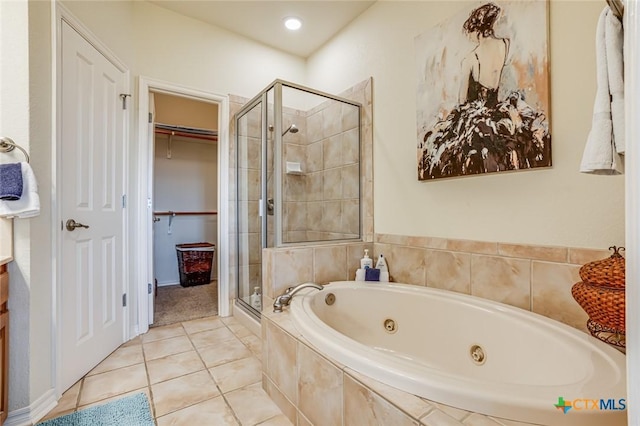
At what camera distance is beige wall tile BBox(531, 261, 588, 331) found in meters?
1.25

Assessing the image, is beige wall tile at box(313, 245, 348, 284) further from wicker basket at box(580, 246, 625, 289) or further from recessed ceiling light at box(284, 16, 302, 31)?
recessed ceiling light at box(284, 16, 302, 31)

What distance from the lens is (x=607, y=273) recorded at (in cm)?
98

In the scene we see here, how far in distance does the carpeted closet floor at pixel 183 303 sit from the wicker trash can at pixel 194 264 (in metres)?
0.09

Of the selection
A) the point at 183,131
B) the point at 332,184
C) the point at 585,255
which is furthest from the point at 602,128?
the point at 183,131

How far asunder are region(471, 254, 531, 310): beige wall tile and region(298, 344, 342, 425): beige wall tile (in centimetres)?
99

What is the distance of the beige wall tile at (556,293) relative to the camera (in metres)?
1.25

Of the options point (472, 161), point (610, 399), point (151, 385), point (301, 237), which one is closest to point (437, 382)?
point (610, 399)

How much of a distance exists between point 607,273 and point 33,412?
2413 mm

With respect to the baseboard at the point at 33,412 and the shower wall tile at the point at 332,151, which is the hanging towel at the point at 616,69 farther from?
the baseboard at the point at 33,412

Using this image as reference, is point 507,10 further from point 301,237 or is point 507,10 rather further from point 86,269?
point 86,269

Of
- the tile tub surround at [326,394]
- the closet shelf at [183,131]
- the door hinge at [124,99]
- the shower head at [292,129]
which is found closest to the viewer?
the tile tub surround at [326,394]

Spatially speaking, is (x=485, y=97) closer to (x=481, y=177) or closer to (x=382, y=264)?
(x=481, y=177)

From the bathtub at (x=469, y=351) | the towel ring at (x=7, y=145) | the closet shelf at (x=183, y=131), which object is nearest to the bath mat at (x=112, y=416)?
the bathtub at (x=469, y=351)

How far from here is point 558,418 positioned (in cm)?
70
